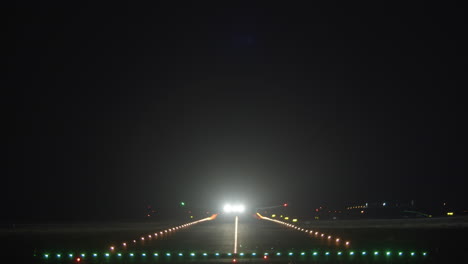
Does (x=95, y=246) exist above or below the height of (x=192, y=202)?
below

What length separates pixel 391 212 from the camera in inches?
3738

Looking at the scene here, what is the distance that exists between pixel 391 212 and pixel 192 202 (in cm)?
8222

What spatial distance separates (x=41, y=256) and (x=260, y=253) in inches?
416

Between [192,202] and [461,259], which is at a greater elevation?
[192,202]

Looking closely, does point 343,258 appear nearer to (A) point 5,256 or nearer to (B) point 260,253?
(B) point 260,253

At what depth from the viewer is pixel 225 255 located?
28.3 metres

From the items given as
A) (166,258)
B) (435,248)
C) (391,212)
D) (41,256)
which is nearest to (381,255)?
(435,248)

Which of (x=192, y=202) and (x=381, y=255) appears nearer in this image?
(x=381, y=255)

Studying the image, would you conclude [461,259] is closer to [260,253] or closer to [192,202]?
[260,253]

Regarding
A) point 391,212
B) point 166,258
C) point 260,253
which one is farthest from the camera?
point 391,212

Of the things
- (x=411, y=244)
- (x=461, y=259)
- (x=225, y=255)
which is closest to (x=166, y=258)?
(x=225, y=255)

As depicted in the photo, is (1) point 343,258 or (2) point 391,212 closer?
(1) point 343,258

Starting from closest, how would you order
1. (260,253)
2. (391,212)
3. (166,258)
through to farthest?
1. (166,258)
2. (260,253)
3. (391,212)

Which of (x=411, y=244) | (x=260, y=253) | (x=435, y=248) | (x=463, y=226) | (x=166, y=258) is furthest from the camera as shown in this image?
(x=463, y=226)
